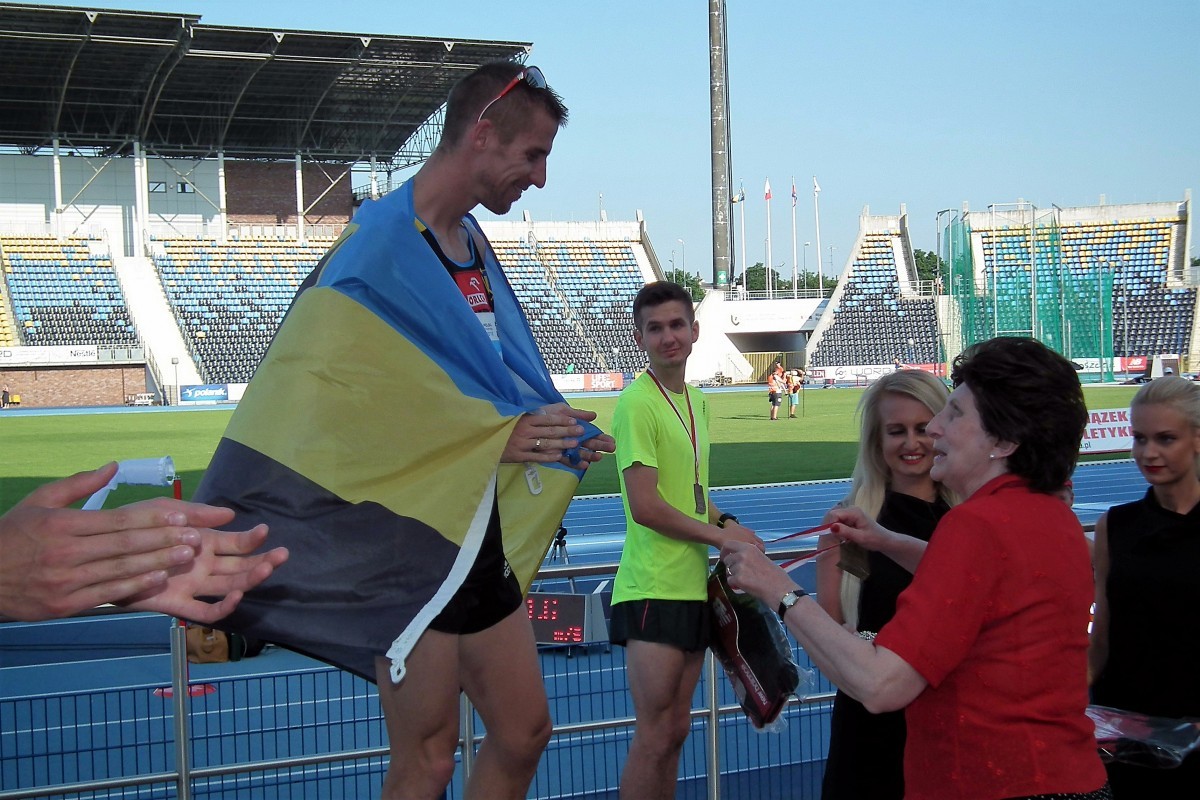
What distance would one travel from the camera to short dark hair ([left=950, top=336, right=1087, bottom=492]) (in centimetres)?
198

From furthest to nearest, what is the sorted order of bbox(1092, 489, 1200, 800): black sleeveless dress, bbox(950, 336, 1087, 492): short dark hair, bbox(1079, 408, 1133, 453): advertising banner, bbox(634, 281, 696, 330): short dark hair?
bbox(1079, 408, 1133, 453): advertising banner, bbox(634, 281, 696, 330): short dark hair, bbox(1092, 489, 1200, 800): black sleeveless dress, bbox(950, 336, 1087, 492): short dark hair

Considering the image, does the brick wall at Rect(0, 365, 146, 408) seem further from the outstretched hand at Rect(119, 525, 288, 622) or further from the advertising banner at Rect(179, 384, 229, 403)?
the outstretched hand at Rect(119, 525, 288, 622)

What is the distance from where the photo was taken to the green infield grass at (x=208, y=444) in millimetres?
16500

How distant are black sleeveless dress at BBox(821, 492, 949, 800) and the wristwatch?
637 millimetres

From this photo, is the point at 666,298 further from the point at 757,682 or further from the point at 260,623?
the point at 260,623

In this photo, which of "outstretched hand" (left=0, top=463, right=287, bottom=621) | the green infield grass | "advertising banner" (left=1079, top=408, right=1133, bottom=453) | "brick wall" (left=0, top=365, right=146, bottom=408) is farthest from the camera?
"brick wall" (left=0, top=365, right=146, bottom=408)

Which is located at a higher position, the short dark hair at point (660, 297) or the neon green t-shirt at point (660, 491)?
the short dark hair at point (660, 297)

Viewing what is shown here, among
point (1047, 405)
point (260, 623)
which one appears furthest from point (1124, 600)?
point (260, 623)

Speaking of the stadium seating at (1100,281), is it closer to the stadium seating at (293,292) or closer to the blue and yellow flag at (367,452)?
the stadium seating at (293,292)

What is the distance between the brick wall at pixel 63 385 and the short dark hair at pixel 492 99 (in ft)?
130

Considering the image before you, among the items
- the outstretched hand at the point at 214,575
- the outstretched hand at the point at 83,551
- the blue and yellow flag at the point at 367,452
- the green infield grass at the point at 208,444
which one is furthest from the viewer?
the green infield grass at the point at 208,444

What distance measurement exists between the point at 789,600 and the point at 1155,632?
135cm

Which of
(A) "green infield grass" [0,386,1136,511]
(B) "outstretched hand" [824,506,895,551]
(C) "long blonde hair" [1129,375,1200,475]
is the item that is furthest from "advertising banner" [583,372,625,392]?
(B) "outstretched hand" [824,506,895,551]

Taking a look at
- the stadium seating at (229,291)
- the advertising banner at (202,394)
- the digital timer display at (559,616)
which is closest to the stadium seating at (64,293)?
the stadium seating at (229,291)
